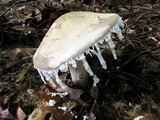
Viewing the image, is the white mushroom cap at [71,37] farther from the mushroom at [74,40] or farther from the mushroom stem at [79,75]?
the mushroom stem at [79,75]

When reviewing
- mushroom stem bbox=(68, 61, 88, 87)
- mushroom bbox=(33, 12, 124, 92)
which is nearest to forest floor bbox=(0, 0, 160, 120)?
mushroom stem bbox=(68, 61, 88, 87)

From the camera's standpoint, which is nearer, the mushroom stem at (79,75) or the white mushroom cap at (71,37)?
the white mushroom cap at (71,37)

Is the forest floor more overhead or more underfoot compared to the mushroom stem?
more underfoot

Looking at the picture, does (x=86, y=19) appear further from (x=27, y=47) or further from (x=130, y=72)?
(x=27, y=47)

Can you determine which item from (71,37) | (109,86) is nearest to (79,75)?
(109,86)

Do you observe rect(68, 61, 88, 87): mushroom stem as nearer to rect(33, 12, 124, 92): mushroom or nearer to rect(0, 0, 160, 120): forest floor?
rect(0, 0, 160, 120): forest floor

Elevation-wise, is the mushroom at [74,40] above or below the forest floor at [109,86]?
above

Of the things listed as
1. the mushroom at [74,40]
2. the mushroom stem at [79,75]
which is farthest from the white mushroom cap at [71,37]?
the mushroom stem at [79,75]

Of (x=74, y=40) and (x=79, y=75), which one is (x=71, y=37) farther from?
(x=79, y=75)
